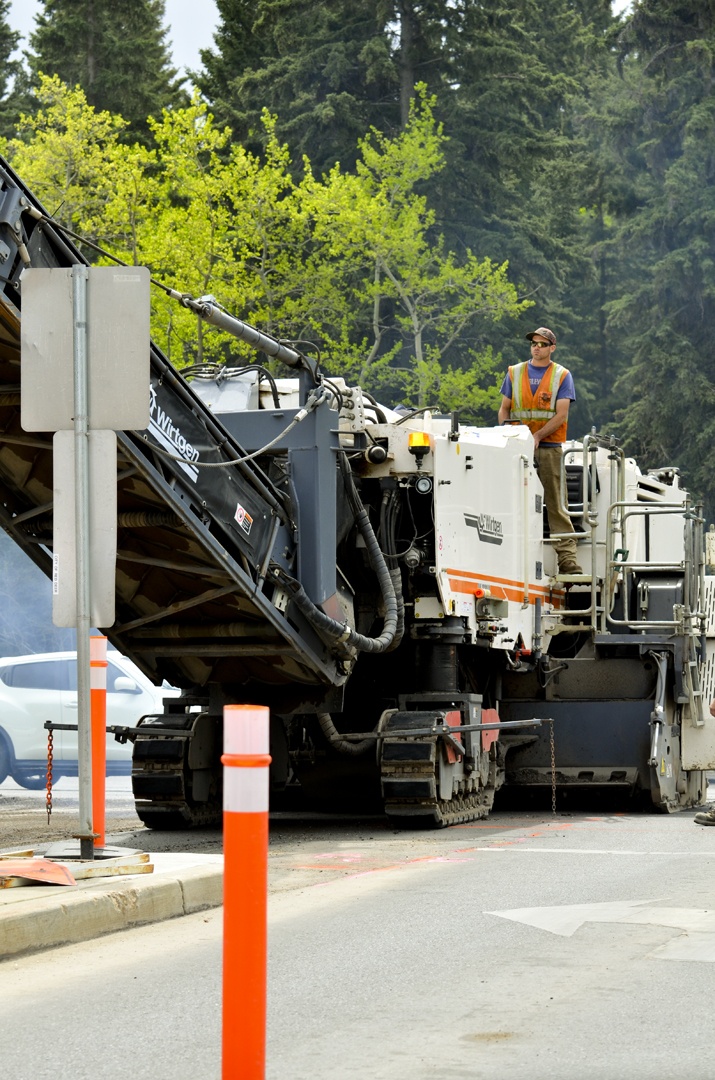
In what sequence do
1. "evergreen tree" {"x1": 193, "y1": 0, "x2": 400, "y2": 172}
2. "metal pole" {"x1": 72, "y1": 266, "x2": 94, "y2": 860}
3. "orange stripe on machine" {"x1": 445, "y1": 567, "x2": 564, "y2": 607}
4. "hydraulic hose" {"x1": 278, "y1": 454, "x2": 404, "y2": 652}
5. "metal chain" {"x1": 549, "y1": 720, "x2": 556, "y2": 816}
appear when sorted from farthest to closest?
"evergreen tree" {"x1": 193, "y1": 0, "x2": 400, "y2": 172} < "metal chain" {"x1": 549, "y1": 720, "x2": 556, "y2": 816} < "orange stripe on machine" {"x1": 445, "y1": 567, "x2": 564, "y2": 607} < "hydraulic hose" {"x1": 278, "y1": 454, "x2": 404, "y2": 652} < "metal pole" {"x1": 72, "y1": 266, "x2": 94, "y2": 860}

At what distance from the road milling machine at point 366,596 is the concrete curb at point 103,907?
2.94m

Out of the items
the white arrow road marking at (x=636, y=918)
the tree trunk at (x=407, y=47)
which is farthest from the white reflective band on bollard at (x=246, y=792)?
the tree trunk at (x=407, y=47)

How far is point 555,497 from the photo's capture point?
15.2 metres

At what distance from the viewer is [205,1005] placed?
6320 millimetres

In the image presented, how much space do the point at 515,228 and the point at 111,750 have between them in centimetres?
2977

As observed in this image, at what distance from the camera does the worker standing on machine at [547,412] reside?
15.1 metres

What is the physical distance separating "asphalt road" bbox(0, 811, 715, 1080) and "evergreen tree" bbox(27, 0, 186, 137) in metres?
45.0

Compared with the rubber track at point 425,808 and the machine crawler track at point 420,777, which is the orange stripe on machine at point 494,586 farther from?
the rubber track at point 425,808

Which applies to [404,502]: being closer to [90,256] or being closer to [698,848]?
[698,848]

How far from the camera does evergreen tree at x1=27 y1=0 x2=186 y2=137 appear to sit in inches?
2071

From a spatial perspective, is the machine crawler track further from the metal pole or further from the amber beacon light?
the metal pole

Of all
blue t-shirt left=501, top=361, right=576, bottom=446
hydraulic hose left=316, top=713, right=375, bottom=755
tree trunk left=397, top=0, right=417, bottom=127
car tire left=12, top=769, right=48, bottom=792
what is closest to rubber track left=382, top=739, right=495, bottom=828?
hydraulic hose left=316, top=713, right=375, bottom=755

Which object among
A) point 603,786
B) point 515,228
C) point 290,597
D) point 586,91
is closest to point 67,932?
point 290,597

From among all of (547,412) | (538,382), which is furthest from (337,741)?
(538,382)
